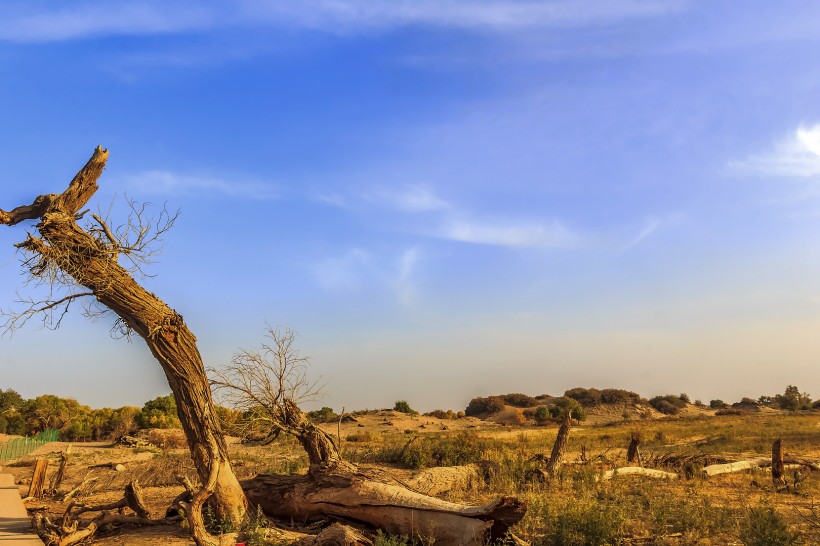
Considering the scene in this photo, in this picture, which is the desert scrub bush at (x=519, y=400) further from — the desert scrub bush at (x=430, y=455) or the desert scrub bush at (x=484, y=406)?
the desert scrub bush at (x=430, y=455)

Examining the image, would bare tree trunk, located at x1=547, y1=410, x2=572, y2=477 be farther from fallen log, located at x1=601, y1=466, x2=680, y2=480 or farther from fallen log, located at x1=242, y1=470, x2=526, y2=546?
fallen log, located at x1=242, y1=470, x2=526, y2=546

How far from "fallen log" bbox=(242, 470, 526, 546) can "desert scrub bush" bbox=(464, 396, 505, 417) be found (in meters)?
55.9

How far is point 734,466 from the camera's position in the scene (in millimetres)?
16547

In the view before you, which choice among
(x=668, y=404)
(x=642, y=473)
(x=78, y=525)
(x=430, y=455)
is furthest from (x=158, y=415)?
(x=668, y=404)

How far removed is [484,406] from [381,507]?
192 feet

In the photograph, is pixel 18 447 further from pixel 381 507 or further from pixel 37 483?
pixel 381 507

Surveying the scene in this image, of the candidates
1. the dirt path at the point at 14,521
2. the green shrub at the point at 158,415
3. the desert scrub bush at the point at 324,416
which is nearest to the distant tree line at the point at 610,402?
the desert scrub bush at the point at 324,416

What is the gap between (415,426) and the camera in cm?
4400

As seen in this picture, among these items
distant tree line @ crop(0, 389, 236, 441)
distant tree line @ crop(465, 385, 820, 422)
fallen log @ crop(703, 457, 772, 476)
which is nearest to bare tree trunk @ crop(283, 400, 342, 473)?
fallen log @ crop(703, 457, 772, 476)

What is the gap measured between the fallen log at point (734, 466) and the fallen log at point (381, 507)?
34.1 feet

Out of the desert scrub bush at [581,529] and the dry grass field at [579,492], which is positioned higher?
the desert scrub bush at [581,529]

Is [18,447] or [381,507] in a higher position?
[381,507]

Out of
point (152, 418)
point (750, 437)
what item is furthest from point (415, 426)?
point (750, 437)

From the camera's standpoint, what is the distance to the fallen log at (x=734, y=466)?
15.9 m
